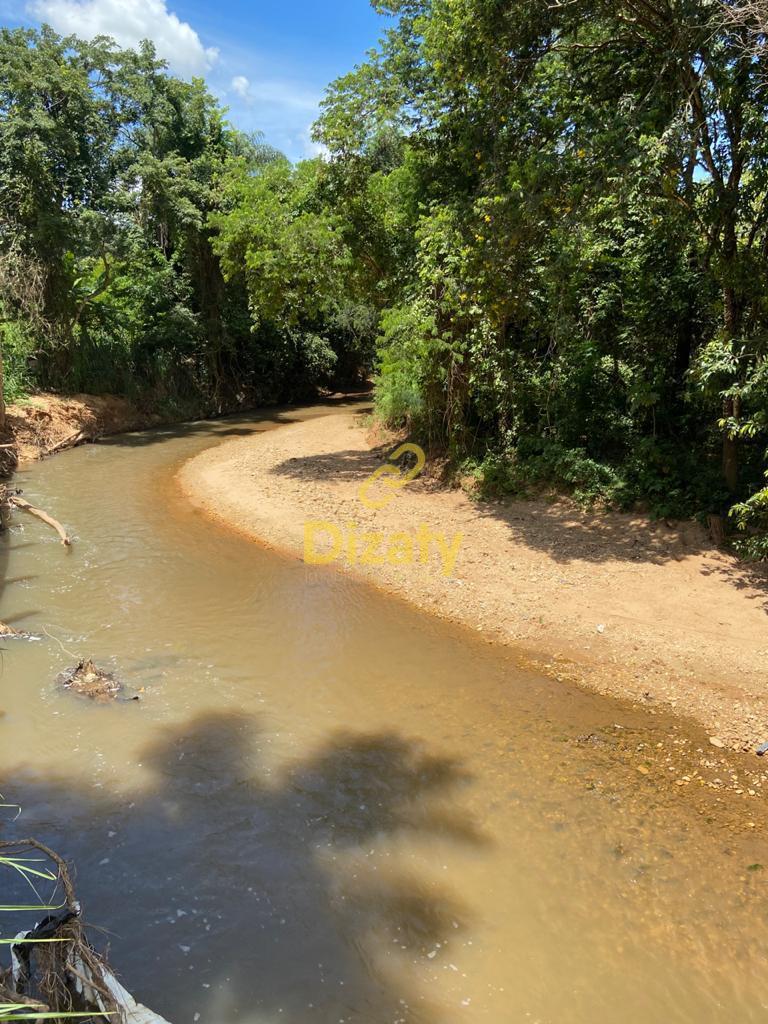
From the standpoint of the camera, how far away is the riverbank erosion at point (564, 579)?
19.7 feet

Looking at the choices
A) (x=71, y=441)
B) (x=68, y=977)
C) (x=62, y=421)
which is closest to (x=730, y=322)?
(x=68, y=977)

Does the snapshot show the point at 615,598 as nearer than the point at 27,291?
Yes

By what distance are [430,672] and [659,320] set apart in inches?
252

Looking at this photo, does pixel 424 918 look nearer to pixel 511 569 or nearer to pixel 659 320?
pixel 511 569

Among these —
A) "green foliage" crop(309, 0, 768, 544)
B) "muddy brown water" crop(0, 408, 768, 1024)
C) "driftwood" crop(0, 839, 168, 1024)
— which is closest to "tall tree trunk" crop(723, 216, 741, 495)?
"green foliage" crop(309, 0, 768, 544)

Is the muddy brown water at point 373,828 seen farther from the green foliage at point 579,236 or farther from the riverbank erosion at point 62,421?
the riverbank erosion at point 62,421

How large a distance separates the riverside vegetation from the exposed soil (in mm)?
759

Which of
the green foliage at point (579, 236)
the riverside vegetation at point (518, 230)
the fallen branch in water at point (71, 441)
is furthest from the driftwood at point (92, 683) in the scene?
the fallen branch in water at point (71, 441)

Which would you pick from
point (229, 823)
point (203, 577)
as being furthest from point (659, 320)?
point (229, 823)

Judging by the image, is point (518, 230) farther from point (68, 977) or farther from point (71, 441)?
point (71, 441)

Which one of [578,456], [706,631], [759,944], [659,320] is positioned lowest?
[759,944]

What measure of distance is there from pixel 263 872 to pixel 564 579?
202 inches

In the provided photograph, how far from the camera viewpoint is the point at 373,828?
4.20 meters

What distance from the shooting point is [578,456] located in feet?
32.4
